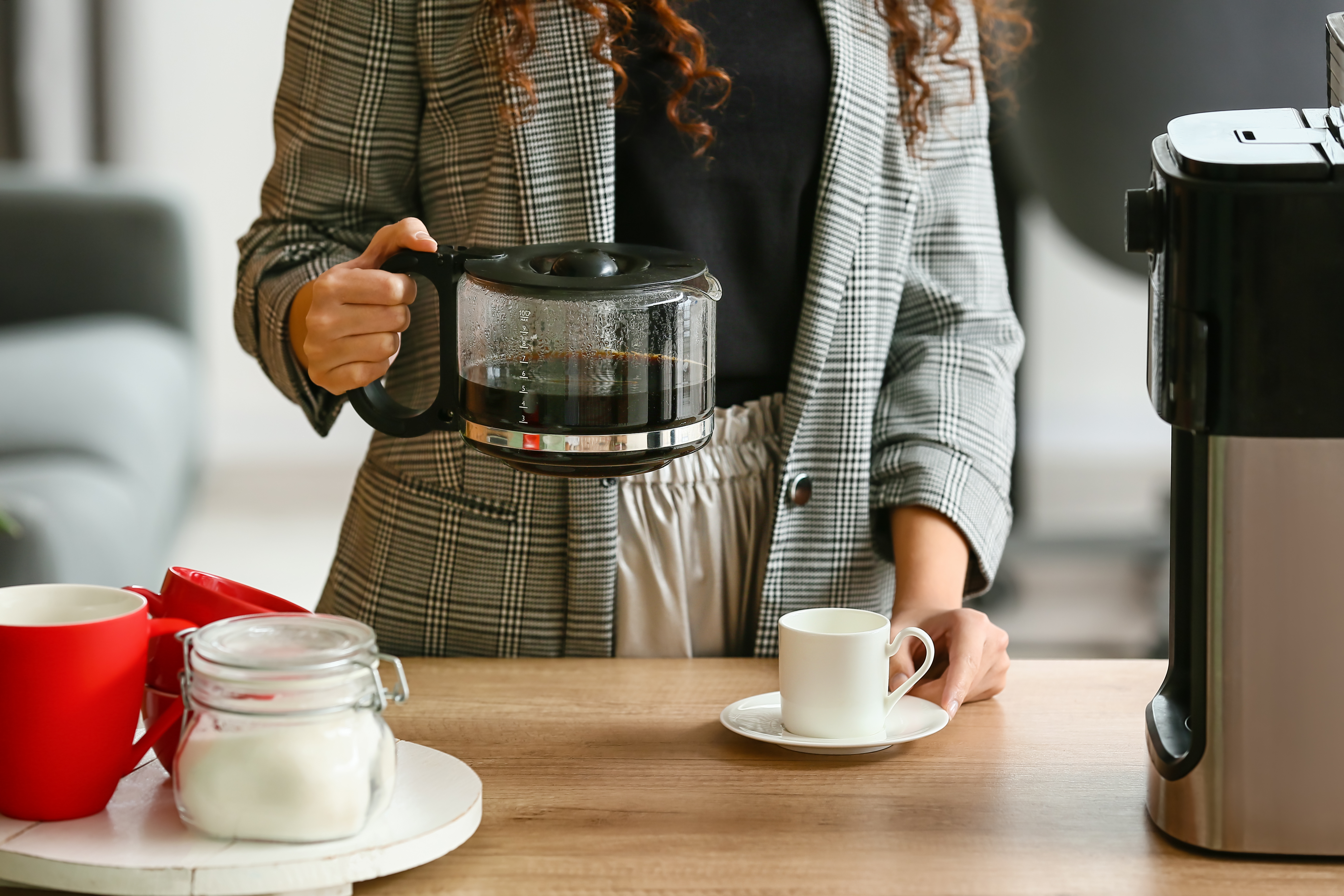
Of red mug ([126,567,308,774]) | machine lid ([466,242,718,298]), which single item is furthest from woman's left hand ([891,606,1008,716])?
red mug ([126,567,308,774])

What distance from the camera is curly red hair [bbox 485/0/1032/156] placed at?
111cm

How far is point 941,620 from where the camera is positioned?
3.24 feet

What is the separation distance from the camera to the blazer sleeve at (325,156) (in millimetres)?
1135

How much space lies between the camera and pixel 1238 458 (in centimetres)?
67

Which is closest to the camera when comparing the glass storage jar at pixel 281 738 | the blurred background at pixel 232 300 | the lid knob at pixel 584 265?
the glass storage jar at pixel 281 738

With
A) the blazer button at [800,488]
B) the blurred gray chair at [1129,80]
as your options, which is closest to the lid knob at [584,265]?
the blazer button at [800,488]

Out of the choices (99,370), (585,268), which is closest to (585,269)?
(585,268)

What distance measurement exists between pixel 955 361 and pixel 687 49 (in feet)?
1.27

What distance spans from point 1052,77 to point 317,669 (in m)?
2.11

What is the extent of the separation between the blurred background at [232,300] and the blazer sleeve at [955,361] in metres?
1.03

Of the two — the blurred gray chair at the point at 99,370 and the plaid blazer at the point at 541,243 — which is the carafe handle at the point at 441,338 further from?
the blurred gray chair at the point at 99,370

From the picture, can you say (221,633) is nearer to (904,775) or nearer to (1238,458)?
(904,775)

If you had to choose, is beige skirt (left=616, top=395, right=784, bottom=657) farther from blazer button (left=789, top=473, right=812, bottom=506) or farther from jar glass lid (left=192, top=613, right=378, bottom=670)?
jar glass lid (left=192, top=613, right=378, bottom=670)

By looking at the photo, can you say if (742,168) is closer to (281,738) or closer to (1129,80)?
(281,738)
